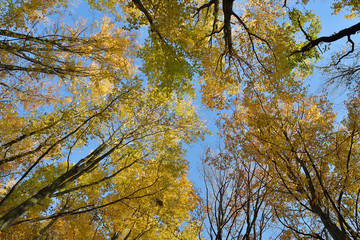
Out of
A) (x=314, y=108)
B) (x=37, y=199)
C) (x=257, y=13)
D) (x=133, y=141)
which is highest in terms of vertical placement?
(x=257, y=13)

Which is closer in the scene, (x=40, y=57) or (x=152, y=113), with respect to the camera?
(x=40, y=57)

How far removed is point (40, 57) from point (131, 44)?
348 centimetres

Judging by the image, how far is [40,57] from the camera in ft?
15.7

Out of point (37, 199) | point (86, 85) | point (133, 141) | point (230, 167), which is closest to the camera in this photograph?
point (37, 199)

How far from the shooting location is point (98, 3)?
666 centimetres

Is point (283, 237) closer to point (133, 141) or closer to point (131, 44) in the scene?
point (133, 141)

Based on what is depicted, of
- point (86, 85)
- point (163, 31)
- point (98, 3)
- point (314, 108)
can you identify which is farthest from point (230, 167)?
point (98, 3)

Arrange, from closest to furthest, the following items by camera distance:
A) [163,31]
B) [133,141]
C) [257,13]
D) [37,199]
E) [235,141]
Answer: [37,199] → [163,31] → [235,141] → [133,141] → [257,13]

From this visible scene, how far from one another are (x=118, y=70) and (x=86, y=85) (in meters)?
1.65

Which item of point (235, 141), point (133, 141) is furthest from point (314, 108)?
point (133, 141)

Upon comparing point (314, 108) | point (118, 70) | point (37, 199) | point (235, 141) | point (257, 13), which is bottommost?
point (37, 199)

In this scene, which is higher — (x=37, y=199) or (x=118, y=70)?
(x=118, y=70)

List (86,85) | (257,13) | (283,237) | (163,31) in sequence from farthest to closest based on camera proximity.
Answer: (86,85) < (257,13) < (283,237) < (163,31)

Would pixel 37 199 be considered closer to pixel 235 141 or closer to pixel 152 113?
pixel 152 113
